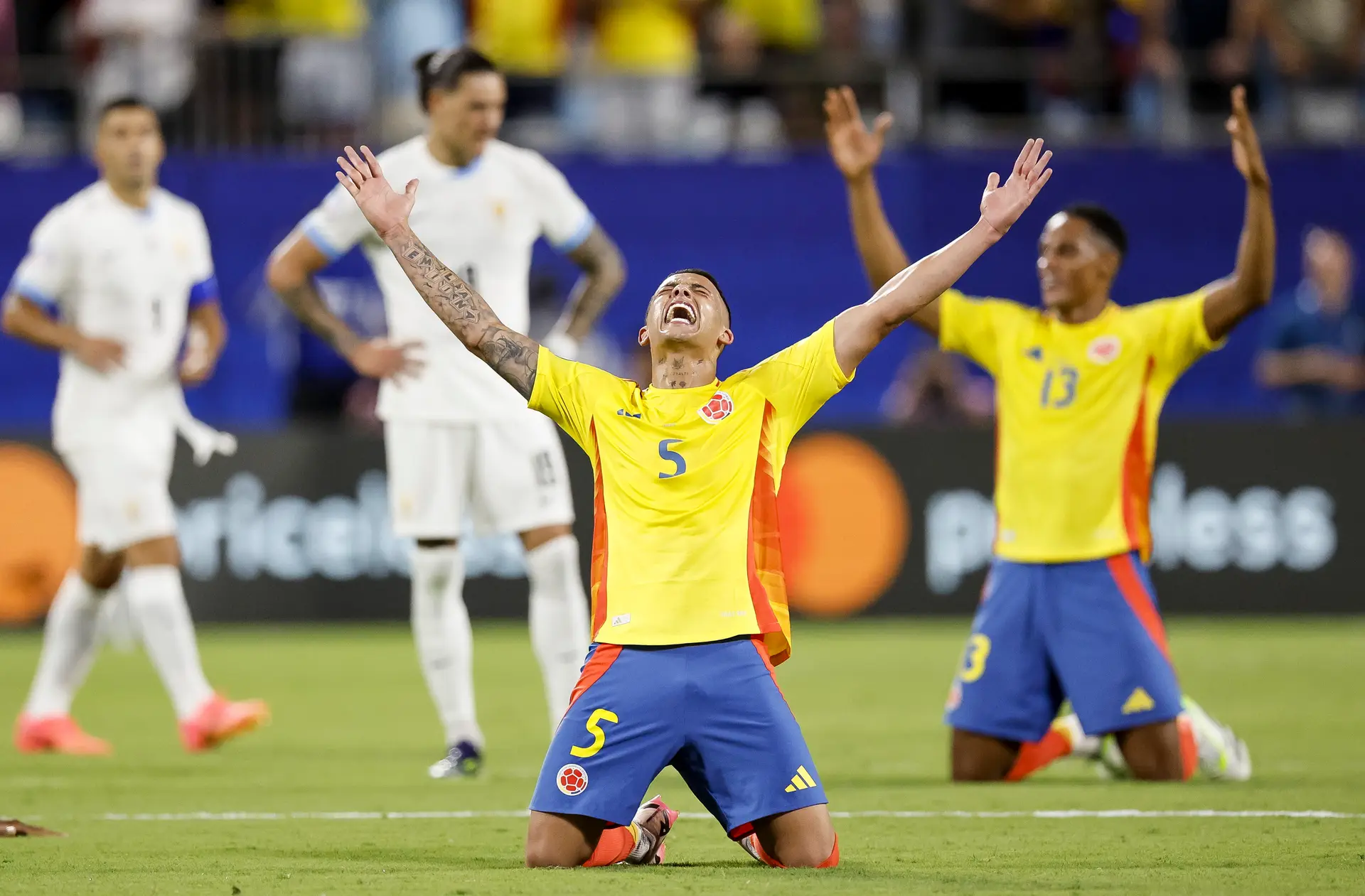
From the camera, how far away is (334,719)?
10.2 meters

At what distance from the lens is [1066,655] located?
7.84m

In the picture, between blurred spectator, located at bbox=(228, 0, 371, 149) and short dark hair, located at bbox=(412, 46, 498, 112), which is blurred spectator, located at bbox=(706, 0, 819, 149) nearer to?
blurred spectator, located at bbox=(228, 0, 371, 149)

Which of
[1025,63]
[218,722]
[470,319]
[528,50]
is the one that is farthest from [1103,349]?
[528,50]

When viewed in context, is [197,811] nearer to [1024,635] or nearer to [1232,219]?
[1024,635]

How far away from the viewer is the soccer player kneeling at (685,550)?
222 inches

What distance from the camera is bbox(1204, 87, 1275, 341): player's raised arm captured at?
729cm

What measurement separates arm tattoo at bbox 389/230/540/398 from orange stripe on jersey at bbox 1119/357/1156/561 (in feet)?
9.33

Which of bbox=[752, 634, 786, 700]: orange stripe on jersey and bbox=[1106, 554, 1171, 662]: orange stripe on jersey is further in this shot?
bbox=[1106, 554, 1171, 662]: orange stripe on jersey

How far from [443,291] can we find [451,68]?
2.28 metres

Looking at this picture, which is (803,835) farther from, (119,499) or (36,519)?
(36,519)

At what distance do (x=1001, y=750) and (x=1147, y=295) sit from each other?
8.94 meters

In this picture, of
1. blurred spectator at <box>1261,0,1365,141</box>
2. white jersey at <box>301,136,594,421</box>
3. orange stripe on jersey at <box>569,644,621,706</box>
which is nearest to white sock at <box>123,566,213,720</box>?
white jersey at <box>301,136,594,421</box>

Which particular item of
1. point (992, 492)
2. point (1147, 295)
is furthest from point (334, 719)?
point (1147, 295)

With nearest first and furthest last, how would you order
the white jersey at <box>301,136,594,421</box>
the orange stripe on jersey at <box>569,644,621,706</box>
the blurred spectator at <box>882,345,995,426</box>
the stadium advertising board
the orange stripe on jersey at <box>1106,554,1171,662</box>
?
the orange stripe on jersey at <box>569,644,621,706</box> → the orange stripe on jersey at <box>1106,554,1171,662</box> → the white jersey at <box>301,136,594,421</box> → the stadium advertising board → the blurred spectator at <box>882,345,995,426</box>
